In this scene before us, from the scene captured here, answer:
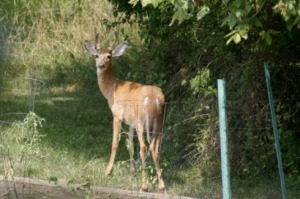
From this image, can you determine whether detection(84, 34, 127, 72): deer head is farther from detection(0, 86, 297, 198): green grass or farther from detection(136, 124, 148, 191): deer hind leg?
detection(136, 124, 148, 191): deer hind leg

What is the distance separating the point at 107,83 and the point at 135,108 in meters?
1.23

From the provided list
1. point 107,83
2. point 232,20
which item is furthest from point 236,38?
point 107,83

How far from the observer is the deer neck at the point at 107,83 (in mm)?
11220

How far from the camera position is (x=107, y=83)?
11.3m

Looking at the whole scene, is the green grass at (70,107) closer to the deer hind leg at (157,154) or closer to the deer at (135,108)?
the deer hind leg at (157,154)

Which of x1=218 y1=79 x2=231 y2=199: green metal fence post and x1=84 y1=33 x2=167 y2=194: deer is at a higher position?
x1=84 y1=33 x2=167 y2=194: deer

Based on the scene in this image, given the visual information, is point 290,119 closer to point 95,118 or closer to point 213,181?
point 213,181

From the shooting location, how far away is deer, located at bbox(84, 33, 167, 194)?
383 inches

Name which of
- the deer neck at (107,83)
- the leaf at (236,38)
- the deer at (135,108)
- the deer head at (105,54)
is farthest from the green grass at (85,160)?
the leaf at (236,38)

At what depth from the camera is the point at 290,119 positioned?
1055cm

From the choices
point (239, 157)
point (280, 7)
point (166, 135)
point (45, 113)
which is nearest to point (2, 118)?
point (45, 113)

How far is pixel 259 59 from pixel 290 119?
845 millimetres

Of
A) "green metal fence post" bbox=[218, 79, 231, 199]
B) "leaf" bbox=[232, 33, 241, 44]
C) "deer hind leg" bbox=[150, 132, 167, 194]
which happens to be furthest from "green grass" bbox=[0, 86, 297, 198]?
"leaf" bbox=[232, 33, 241, 44]

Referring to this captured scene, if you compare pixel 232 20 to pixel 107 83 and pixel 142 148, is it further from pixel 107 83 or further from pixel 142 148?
pixel 107 83
